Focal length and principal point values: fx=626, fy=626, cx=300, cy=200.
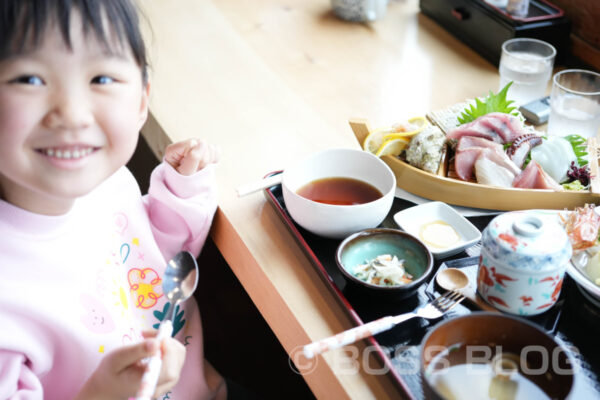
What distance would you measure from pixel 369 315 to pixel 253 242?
27 centimetres

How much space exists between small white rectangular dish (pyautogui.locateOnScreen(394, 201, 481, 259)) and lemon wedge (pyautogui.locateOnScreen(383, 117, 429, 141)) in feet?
0.54

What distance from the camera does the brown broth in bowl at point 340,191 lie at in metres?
1.12

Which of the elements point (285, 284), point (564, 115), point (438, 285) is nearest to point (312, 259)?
point (285, 284)

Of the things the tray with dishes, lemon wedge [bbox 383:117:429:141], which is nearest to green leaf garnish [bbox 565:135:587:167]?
the tray with dishes

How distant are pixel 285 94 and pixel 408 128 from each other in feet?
1.25

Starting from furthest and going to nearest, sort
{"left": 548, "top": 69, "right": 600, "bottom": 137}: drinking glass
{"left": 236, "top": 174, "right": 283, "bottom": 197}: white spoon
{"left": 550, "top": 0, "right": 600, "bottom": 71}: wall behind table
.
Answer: {"left": 550, "top": 0, "right": 600, "bottom": 71}: wall behind table
{"left": 548, "top": 69, "right": 600, "bottom": 137}: drinking glass
{"left": 236, "top": 174, "right": 283, "bottom": 197}: white spoon

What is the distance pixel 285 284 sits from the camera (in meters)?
1.00

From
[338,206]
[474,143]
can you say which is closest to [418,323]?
[338,206]

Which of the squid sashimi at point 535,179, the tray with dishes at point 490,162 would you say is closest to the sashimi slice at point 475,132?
the tray with dishes at point 490,162

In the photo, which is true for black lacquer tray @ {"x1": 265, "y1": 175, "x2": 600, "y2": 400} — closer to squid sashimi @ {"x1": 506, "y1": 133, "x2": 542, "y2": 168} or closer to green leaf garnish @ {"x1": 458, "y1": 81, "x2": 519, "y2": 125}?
squid sashimi @ {"x1": 506, "y1": 133, "x2": 542, "y2": 168}

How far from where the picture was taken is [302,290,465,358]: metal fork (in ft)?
2.69

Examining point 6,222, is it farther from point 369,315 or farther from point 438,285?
point 438,285

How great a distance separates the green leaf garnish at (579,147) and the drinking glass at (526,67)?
0.98ft

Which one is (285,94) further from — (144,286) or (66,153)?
(66,153)
